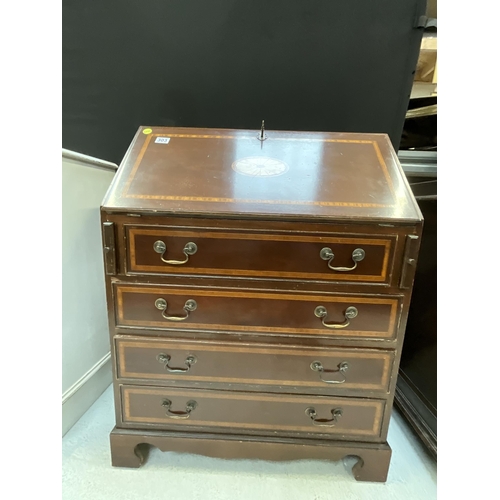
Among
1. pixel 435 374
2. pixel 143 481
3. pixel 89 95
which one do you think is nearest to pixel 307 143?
pixel 435 374

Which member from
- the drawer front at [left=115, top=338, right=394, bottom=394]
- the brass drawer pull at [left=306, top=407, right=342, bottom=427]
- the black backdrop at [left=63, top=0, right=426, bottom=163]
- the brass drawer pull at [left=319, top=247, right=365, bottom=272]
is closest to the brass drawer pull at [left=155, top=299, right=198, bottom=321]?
the drawer front at [left=115, top=338, right=394, bottom=394]

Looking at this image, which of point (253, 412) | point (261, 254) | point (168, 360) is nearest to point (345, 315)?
point (261, 254)

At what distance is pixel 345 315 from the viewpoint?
106 centimetres

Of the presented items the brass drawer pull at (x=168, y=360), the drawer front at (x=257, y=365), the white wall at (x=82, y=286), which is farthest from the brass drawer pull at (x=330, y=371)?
the white wall at (x=82, y=286)

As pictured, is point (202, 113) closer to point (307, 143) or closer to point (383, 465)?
point (307, 143)

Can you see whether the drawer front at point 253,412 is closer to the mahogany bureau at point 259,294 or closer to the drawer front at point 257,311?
the mahogany bureau at point 259,294

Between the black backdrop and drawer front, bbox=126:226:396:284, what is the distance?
888mm

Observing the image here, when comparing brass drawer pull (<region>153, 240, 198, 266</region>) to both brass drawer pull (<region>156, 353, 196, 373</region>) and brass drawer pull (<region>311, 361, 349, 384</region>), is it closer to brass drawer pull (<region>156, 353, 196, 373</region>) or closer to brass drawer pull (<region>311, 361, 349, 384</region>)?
brass drawer pull (<region>156, 353, 196, 373</region>)

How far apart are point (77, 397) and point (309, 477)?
1.01m

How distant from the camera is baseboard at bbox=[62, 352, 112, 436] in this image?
4.54ft

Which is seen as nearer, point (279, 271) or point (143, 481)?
Result: point (279, 271)

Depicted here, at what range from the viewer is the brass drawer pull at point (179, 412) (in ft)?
3.83

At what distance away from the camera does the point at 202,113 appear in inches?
66.1

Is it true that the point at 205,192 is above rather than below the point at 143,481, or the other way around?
above
